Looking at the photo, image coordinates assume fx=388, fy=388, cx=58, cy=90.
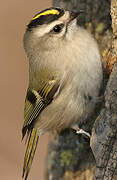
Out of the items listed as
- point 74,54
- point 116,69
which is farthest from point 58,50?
point 116,69

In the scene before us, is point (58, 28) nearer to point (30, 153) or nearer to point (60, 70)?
point (60, 70)

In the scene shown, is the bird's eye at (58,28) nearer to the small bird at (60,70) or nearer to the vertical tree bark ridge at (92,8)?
the small bird at (60,70)

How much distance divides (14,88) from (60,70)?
3657 millimetres

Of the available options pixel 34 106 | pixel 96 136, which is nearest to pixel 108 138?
pixel 96 136

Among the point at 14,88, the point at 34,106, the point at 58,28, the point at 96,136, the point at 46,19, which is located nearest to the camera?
the point at 96,136

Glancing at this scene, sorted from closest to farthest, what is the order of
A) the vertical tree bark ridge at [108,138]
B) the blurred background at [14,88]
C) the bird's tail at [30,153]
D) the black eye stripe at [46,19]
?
1. the vertical tree bark ridge at [108,138]
2. the black eye stripe at [46,19]
3. the bird's tail at [30,153]
4. the blurred background at [14,88]

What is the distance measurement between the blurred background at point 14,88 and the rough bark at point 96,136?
2.12 meters

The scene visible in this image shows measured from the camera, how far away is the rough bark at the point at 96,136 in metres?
3.20

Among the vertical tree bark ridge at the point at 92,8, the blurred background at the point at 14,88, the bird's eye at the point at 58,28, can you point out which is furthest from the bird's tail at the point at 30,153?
Answer: the blurred background at the point at 14,88

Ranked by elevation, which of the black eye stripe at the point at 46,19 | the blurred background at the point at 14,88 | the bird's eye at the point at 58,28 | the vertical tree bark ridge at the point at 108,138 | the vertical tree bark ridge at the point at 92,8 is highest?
the black eye stripe at the point at 46,19

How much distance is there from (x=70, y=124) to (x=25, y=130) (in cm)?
47

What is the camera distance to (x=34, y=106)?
3951 mm

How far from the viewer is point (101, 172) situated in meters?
3.25

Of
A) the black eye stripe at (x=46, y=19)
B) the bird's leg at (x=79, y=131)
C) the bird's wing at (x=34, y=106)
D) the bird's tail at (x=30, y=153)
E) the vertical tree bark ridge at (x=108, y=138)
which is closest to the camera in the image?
the vertical tree bark ridge at (x=108, y=138)
